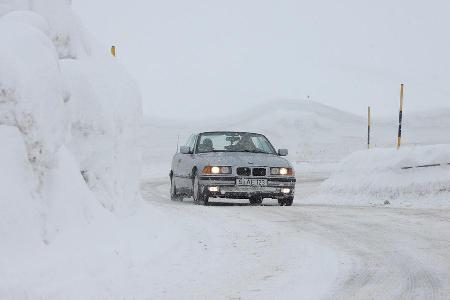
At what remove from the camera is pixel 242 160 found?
1334 centimetres

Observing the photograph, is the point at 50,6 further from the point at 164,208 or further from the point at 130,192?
the point at 164,208

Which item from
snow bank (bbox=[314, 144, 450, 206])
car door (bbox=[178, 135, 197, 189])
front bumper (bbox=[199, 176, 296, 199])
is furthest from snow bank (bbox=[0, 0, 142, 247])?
snow bank (bbox=[314, 144, 450, 206])

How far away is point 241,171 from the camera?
13.2 metres

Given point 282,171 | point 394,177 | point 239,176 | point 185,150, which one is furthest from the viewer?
point 394,177

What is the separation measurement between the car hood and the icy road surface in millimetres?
2215

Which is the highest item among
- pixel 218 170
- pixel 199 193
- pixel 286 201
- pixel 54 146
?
pixel 54 146

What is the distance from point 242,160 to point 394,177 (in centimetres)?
355

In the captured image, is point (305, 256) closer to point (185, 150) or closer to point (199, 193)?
point (199, 193)

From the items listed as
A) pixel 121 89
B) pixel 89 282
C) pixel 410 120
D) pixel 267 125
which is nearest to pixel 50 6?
pixel 121 89

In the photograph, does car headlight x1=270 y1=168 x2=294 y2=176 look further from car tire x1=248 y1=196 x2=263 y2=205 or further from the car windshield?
the car windshield

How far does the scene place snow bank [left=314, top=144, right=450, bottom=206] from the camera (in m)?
14.0

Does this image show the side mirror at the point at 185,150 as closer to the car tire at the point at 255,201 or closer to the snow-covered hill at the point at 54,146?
the car tire at the point at 255,201

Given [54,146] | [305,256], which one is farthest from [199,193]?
[54,146]

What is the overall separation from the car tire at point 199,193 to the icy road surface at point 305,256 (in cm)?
220
